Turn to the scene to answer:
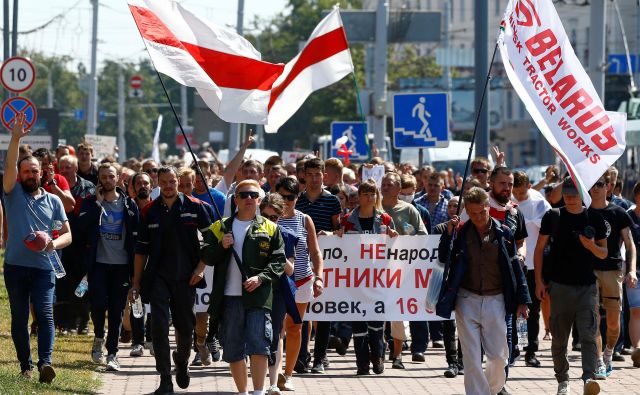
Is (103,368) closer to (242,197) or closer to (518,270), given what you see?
(242,197)

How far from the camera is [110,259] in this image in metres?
13.6

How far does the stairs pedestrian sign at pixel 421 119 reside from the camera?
65.5 feet

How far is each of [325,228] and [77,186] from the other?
305cm

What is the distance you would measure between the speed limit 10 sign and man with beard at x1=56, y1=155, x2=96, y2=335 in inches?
348

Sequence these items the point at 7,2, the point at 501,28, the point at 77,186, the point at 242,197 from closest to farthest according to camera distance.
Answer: the point at 242,197 < the point at 501,28 < the point at 77,186 < the point at 7,2

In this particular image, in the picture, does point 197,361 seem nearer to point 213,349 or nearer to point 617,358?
point 213,349

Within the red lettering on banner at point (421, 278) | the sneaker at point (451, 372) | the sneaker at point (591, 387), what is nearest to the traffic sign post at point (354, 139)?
the red lettering on banner at point (421, 278)

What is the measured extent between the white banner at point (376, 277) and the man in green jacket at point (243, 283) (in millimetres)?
2996

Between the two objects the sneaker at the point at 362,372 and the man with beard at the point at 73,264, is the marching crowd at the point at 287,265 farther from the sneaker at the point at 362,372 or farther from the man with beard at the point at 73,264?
the man with beard at the point at 73,264

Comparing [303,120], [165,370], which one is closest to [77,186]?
[165,370]

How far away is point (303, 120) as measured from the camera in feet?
301

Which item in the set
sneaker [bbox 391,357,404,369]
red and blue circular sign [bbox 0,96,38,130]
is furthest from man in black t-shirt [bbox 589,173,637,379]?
red and blue circular sign [bbox 0,96,38,130]

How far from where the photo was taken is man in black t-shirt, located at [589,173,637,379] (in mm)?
12817

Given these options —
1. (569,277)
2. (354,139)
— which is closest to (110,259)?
(569,277)
